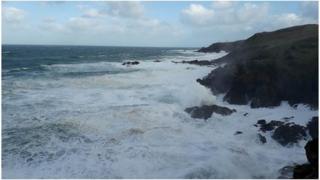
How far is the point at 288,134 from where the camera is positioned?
16547 mm

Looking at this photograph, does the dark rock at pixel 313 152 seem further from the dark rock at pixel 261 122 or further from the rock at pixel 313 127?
the dark rock at pixel 261 122

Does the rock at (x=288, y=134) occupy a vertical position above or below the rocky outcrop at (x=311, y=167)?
below

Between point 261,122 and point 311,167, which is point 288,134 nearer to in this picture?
point 261,122

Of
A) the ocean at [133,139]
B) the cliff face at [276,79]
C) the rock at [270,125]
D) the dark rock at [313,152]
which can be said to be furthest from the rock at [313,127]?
the dark rock at [313,152]

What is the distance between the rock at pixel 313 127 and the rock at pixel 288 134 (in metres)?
0.30

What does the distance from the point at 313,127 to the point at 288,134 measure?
1.45m

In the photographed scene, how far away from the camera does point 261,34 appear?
5297cm

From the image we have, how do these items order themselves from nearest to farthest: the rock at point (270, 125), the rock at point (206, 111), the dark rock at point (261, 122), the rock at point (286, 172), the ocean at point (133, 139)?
1. the rock at point (286, 172)
2. the ocean at point (133, 139)
3. the rock at point (270, 125)
4. the dark rock at point (261, 122)
5. the rock at point (206, 111)

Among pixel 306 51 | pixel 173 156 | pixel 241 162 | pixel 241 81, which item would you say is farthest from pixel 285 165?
pixel 306 51

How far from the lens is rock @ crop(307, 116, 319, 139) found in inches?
666

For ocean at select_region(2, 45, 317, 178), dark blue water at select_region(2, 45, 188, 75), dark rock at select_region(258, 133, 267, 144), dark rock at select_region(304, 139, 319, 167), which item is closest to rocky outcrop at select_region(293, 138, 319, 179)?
dark rock at select_region(304, 139, 319, 167)

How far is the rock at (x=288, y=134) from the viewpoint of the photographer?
16.3m

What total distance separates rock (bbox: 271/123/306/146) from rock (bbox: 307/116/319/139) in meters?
0.30

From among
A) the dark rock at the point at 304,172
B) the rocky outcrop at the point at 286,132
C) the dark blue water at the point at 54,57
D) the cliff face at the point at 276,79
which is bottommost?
the dark blue water at the point at 54,57
